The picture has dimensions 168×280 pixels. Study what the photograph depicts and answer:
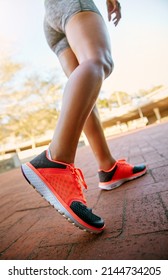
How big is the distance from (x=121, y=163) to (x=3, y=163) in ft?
39.9

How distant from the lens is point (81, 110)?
3.09 ft

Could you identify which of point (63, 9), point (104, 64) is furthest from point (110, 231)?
point (63, 9)

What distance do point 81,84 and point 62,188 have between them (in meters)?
0.41

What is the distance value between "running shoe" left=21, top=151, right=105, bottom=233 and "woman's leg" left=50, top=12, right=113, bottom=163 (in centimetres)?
5

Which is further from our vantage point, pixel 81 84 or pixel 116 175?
pixel 116 175

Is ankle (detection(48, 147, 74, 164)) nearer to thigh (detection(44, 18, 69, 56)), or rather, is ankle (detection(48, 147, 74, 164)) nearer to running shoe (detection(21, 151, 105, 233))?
running shoe (detection(21, 151, 105, 233))

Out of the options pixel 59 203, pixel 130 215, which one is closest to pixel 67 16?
pixel 59 203

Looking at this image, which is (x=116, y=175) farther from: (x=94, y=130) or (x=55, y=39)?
(x=55, y=39)

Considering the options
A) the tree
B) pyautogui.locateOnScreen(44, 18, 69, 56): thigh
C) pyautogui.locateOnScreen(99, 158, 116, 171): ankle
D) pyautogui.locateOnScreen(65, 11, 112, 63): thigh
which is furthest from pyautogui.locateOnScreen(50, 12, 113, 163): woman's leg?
the tree

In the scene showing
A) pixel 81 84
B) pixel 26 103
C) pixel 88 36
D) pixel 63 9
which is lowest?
pixel 26 103

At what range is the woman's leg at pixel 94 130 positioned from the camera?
1.43 meters

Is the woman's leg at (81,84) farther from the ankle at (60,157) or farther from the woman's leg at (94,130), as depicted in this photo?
the woman's leg at (94,130)

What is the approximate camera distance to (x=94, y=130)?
1.48m
